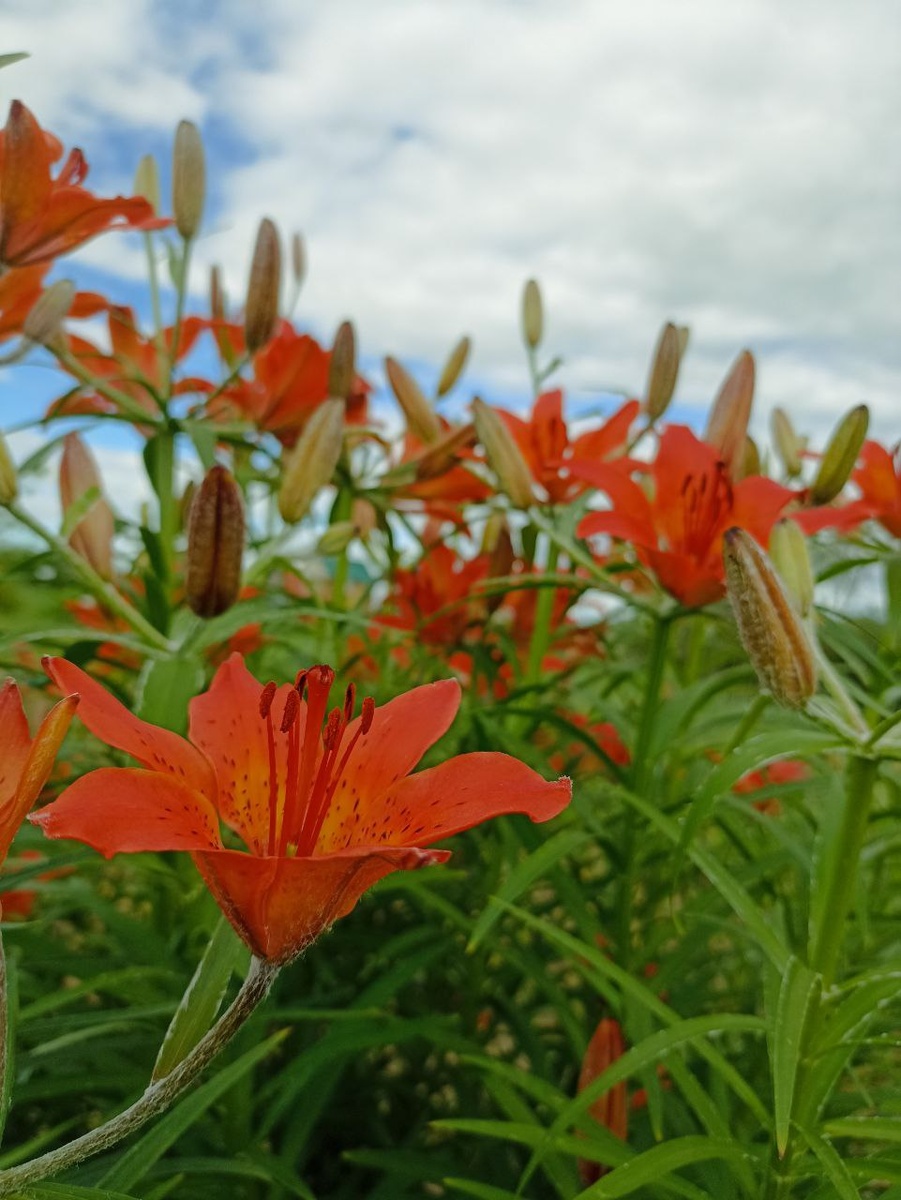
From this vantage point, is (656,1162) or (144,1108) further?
(656,1162)

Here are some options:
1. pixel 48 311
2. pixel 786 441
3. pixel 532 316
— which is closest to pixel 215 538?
pixel 48 311

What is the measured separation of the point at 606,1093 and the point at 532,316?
0.84m

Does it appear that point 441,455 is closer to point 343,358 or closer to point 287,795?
point 343,358

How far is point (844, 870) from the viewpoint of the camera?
2.23ft

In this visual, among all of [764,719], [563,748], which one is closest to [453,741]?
[563,748]

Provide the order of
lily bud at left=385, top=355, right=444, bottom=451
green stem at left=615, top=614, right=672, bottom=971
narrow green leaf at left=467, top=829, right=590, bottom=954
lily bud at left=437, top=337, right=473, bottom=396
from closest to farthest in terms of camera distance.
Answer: narrow green leaf at left=467, top=829, right=590, bottom=954
green stem at left=615, top=614, right=672, bottom=971
lily bud at left=385, top=355, right=444, bottom=451
lily bud at left=437, top=337, right=473, bottom=396

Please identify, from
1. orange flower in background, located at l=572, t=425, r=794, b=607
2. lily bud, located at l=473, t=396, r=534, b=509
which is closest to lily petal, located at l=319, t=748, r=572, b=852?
orange flower in background, located at l=572, t=425, r=794, b=607

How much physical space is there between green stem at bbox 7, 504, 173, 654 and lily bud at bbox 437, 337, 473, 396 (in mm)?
574

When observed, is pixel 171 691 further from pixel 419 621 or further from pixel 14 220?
pixel 419 621

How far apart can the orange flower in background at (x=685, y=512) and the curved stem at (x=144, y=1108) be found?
0.51 m

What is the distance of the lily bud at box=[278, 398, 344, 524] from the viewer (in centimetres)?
89

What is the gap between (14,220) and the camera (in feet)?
2.52

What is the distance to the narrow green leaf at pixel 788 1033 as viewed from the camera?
546 mm

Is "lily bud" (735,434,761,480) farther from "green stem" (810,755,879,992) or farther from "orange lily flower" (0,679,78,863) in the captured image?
"orange lily flower" (0,679,78,863)
